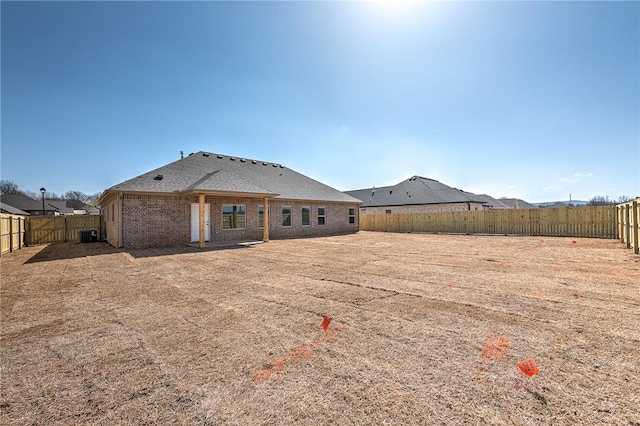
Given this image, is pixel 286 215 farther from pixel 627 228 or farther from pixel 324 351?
pixel 627 228

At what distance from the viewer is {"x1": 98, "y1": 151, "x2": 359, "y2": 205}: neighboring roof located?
1325 centimetres

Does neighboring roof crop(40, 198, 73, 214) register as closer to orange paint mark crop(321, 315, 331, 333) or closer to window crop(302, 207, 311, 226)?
window crop(302, 207, 311, 226)

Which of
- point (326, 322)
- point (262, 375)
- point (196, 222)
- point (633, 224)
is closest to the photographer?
point (262, 375)

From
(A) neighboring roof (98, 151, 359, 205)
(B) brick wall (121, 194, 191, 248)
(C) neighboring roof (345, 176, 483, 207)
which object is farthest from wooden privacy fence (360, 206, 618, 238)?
(B) brick wall (121, 194, 191, 248)

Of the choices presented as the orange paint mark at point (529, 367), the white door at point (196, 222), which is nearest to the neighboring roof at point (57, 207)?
the white door at point (196, 222)

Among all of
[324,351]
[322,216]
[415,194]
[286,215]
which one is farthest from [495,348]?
[415,194]

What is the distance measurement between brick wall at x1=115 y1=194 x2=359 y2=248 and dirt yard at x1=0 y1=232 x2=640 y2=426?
6.81m

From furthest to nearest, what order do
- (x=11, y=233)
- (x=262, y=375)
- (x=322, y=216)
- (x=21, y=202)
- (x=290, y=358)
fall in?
(x=21, y=202) → (x=322, y=216) → (x=11, y=233) → (x=290, y=358) → (x=262, y=375)

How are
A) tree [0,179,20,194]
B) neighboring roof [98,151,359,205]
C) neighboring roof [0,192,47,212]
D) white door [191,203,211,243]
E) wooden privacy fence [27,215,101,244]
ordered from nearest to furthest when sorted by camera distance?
neighboring roof [98,151,359,205] < white door [191,203,211,243] < wooden privacy fence [27,215,101,244] < neighboring roof [0,192,47,212] < tree [0,179,20,194]

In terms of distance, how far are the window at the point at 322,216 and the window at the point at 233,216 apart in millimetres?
6340

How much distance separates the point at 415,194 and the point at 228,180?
870 inches

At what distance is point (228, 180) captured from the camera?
1469 cm

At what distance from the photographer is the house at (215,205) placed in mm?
12945

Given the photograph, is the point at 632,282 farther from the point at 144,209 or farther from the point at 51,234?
the point at 51,234
